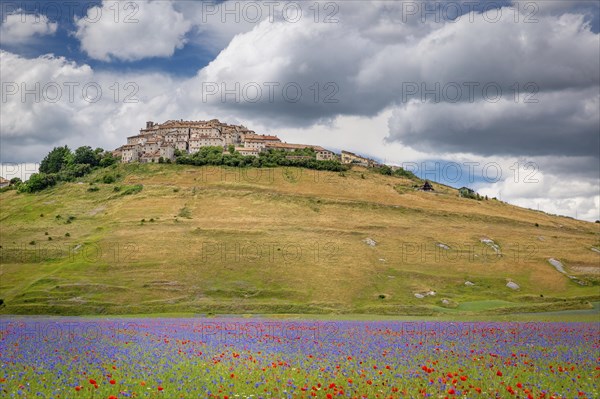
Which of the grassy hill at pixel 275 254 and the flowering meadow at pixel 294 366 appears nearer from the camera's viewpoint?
the flowering meadow at pixel 294 366

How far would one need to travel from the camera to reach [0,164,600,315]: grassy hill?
3287 inches

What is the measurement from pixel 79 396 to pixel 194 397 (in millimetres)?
3408

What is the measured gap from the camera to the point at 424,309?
253ft

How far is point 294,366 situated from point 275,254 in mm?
90414

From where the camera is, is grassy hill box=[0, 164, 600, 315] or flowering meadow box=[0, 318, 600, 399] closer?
flowering meadow box=[0, 318, 600, 399]

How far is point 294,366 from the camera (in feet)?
69.7

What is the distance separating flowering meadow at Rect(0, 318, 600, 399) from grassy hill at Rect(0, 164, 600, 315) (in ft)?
151

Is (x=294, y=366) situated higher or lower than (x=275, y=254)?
higher

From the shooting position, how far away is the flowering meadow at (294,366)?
54.9 feet

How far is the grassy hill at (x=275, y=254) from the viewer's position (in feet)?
274

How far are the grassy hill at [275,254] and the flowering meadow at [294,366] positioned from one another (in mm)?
46070

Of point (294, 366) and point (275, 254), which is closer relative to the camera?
point (294, 366)

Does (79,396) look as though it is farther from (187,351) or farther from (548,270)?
(548,270)

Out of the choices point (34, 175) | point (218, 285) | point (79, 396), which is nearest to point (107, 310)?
point (218, 285)
